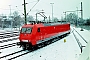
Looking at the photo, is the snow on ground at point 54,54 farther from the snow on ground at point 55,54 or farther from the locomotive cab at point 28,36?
the locomotive cab at point 28,36

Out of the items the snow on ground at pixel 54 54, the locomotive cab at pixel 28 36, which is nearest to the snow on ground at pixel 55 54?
the snow on ground at pixel 54 54

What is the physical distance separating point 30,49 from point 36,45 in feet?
2.21

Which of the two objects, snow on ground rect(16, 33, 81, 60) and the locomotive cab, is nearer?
snow on ground rect(16, 33, 81, 60)

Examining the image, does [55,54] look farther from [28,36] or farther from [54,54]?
[28,36]

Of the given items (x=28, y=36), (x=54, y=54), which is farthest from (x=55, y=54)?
(x=28, y=36)

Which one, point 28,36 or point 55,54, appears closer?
point 55,54

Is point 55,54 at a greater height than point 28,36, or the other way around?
point 28,36

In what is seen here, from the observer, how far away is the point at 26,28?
44.9 feet

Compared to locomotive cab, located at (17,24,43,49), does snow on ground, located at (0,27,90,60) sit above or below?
below

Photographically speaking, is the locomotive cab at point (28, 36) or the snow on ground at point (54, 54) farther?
the locomotive cab at point (28, 36)

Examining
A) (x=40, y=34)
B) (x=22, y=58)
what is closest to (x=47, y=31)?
(x=40, y=34)

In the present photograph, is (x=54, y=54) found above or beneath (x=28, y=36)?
beneath

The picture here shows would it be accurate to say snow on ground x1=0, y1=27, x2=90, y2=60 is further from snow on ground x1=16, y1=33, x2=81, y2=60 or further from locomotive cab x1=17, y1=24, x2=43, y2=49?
locomotive cab x1=17, y1=24, x2=43, y2=49

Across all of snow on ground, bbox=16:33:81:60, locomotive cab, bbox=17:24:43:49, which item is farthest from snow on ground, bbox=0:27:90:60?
locomotive cab, bbox=17:24:43:49
